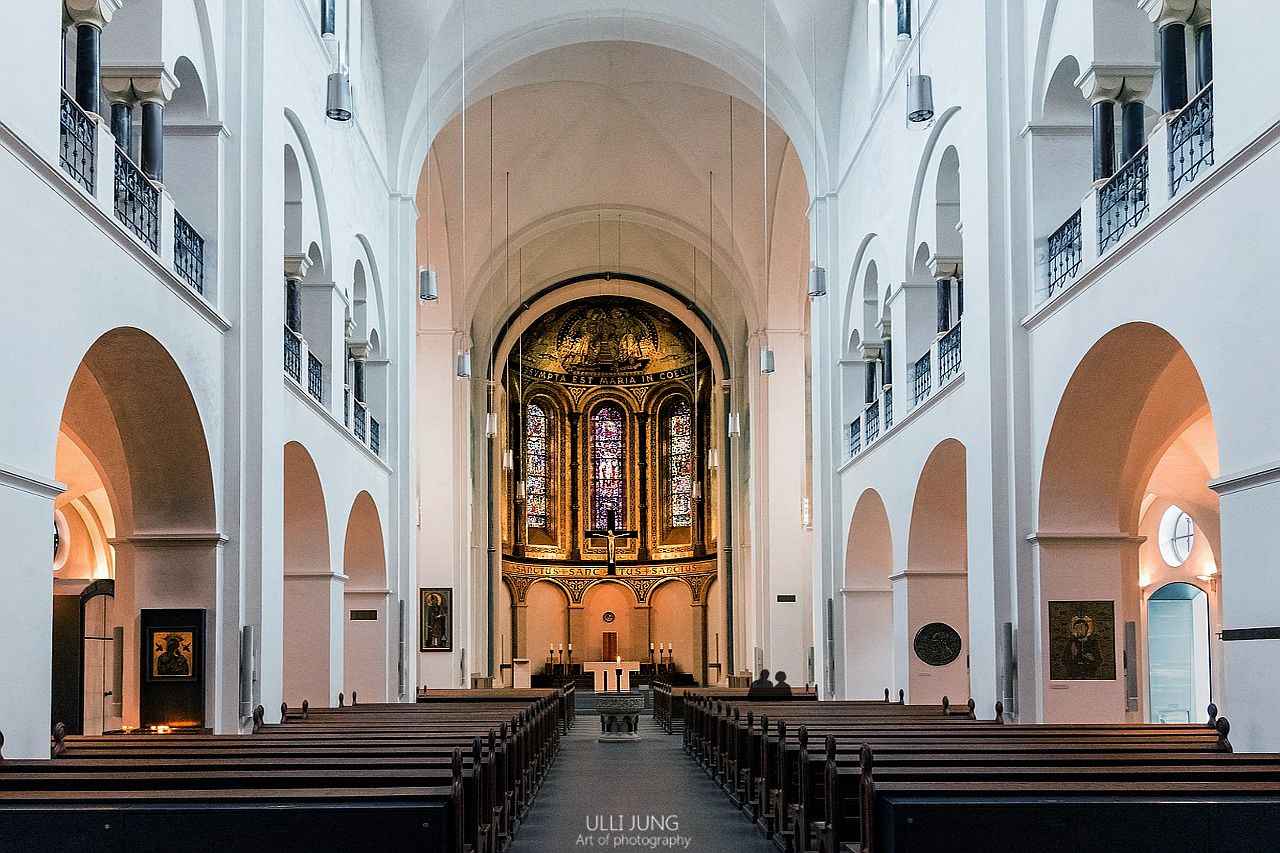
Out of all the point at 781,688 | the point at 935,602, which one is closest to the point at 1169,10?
the point at 935,602

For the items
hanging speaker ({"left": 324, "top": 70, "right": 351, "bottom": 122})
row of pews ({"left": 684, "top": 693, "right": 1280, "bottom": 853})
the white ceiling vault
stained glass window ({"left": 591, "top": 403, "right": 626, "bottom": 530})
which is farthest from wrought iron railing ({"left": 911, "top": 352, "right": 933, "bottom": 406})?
stained glass window ({"left": 591, "top": 403, "right": 626, "bottom": 530})

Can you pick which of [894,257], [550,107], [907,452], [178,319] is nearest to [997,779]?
[178,319]

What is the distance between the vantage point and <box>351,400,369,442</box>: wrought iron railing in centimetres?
1783

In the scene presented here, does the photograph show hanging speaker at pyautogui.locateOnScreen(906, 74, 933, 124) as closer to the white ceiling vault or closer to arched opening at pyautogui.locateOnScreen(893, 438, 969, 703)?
arched opening at pyautogui.locateOnScreen(893, 438, 969, 703)

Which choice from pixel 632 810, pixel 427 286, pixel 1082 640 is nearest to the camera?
pixel 1082 640

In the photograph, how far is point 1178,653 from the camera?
19922mm

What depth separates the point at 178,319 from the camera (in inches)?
404

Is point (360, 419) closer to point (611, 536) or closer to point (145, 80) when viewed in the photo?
point (145, 80)

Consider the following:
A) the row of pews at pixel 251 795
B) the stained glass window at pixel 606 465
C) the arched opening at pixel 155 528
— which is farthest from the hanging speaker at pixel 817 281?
the stained glass window at pixel 606 465

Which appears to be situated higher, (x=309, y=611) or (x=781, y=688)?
(x=309, y=611)

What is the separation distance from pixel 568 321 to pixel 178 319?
2707 centimetres

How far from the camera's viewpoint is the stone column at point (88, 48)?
8898mm

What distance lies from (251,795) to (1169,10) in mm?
7460

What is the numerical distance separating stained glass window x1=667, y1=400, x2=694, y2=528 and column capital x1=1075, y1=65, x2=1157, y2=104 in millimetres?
27133
